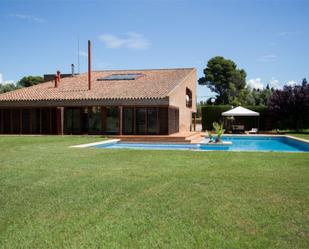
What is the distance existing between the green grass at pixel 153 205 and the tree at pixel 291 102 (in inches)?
814

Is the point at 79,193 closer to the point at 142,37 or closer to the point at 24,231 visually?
the point at 24,231

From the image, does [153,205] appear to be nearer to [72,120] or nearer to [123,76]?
[72,120]

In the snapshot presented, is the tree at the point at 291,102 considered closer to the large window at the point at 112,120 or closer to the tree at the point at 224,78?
the large window at the point at 112,120

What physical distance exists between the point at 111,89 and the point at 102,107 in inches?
86.6

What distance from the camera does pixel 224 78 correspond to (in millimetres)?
70312

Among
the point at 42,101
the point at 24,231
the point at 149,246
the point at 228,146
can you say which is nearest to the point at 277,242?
the point at 149,246

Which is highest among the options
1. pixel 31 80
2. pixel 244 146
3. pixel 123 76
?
pixel 31 80

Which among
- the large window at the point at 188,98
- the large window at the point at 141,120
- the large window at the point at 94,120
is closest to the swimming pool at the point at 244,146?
the large window at the point at 141,120

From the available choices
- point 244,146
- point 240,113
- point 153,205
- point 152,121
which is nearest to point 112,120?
point 152,121

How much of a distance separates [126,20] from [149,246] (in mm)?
20727

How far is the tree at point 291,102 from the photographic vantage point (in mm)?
30062

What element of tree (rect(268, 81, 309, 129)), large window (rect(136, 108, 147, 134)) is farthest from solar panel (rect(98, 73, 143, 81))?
tree (rect(268, 81, 309, 129))

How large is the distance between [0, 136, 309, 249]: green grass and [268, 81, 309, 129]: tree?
20.7 m

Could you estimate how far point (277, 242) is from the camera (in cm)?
493
